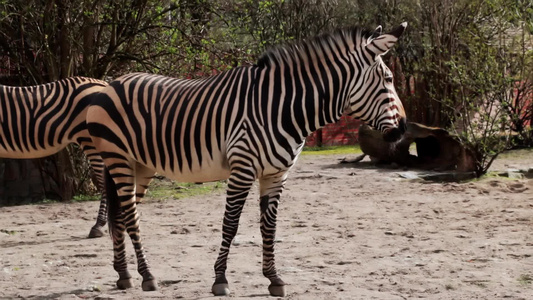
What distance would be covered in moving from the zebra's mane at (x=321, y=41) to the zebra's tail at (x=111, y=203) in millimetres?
1574

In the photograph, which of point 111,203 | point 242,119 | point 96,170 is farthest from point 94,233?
point 242,119

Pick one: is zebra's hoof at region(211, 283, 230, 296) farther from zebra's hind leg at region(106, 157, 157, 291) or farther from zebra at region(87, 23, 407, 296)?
zebra's hind leg at region(106, 157, 157, 291)

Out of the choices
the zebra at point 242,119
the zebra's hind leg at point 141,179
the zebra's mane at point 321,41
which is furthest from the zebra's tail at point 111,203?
the zebra's mane at point 321,41

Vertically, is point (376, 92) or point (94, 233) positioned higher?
point (376, 92)

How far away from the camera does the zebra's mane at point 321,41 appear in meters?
5.44

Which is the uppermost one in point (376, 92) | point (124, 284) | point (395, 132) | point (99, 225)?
point (376, 92)

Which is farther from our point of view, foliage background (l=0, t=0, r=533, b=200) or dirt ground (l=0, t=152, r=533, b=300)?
foliage background (l=0, t=0, r=533, b=200)

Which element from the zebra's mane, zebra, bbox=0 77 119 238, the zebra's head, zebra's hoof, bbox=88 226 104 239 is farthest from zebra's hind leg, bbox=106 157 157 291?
zebra, bbox=0 77 119 238

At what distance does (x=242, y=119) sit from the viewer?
5.37m

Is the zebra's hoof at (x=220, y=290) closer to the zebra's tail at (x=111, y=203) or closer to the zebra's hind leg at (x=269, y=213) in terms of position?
the zebra's hind leg at (x=269, y=213)

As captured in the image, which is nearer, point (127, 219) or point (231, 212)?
point (231, 212)

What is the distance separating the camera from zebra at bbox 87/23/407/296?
17.5 feet

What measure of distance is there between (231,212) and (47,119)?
3835 mm

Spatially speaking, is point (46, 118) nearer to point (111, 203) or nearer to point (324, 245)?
point (111, 203)
